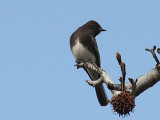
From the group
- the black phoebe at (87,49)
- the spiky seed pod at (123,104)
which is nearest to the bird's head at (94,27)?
the black phoebe at (87,49)

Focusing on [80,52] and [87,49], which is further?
[87,49]

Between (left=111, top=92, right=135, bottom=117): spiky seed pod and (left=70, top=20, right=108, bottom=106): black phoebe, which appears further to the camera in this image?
(left=70, top=20, right=108, bottom=106): black phoebe

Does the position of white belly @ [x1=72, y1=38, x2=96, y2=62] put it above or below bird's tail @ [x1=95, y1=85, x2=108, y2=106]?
above

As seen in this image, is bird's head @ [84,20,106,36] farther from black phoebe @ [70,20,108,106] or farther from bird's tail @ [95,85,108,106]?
bird's tail @ [95,85,108,106]

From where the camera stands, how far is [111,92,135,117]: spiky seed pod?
12.6ft

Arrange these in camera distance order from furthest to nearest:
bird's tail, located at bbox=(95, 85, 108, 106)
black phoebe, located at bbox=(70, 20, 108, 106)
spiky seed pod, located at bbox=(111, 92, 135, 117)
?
black phoebe, located at bbox=(70, 20, 108, 106), bird's tail, located at bbox=(95, 85, 108, 106), spiky seed pod, located at bbox=(111, 92, 135, 117)

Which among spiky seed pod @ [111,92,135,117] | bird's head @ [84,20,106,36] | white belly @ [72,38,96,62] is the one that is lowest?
spiky seed pod @ [111,92,135,117]

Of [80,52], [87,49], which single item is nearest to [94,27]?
[87,49]

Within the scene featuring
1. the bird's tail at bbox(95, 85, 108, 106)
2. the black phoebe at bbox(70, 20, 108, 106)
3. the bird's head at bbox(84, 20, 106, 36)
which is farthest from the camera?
the bird's head at bbox(84, 20, 106, 36)

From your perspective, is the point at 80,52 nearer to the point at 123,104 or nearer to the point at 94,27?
the point at 94,27

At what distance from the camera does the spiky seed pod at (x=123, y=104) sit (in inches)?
151

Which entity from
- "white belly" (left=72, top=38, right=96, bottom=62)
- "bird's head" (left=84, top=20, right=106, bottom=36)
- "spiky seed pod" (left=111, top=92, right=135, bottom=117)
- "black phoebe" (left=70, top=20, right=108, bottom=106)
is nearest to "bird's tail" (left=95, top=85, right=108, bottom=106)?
"black phoebe" (left=70, top=20, right=108, bottom=106)

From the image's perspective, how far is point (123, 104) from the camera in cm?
386

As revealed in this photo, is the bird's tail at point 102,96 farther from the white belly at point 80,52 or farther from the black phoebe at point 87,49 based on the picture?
the white belly at point 80,52
